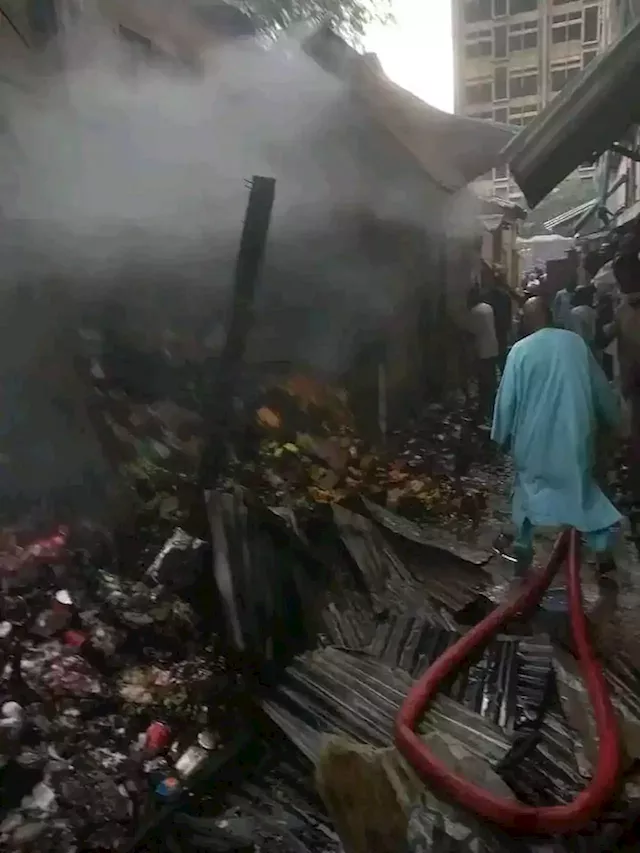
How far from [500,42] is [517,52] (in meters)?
0.04

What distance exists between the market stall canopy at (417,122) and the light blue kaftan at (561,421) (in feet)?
1.47

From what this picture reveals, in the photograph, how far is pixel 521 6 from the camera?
5.81 feet

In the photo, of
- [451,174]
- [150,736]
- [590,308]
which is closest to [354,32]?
[451,174]

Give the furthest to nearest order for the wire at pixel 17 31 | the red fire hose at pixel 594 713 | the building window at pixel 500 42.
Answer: the building window at pixel 500 42 → the wire at pixel 17 31 → the red fire hose at pixel 594 713

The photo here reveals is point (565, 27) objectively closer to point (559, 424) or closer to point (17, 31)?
point (559, 424)

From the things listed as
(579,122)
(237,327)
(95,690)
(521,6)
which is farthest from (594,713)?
(521,6)

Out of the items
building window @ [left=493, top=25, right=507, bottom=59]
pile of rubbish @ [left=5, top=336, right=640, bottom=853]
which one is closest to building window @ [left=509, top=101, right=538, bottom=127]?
building window @ [left=493, top=25, right=507, bottom=59]

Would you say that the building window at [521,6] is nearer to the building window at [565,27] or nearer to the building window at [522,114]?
the building window at [565,27]

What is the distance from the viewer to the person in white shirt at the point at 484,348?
1.80 metres

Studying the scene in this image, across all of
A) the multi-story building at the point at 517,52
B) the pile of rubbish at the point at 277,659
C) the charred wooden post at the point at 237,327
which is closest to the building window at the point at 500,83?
the multi-story building at the point at 517,52

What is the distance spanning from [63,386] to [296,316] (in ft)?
1.82

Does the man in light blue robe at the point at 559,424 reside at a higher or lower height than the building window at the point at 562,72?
lower

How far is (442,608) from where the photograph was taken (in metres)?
1.74

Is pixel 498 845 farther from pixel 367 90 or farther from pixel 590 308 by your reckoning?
pixel 367 90
